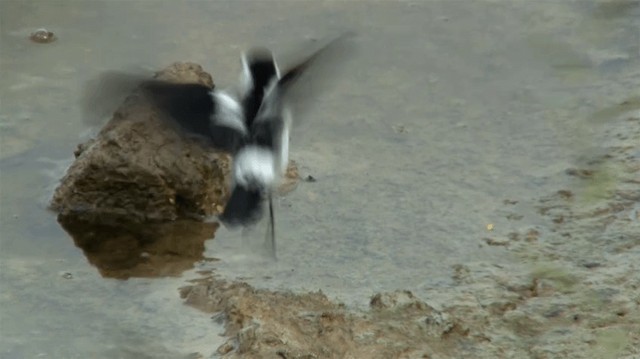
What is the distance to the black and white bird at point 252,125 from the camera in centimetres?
417

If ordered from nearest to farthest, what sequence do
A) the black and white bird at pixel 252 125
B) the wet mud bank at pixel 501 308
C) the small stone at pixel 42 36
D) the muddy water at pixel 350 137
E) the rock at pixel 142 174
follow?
the wet mud bank at pixel 501 308 < the black and white bird at pixel 252 125 < the muddy water at pixel 350 137 < the rock at pixel 142 174 < the small stone at pixel 42 36

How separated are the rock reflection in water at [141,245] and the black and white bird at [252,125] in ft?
1.58

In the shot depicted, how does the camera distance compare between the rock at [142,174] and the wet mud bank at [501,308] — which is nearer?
the wet mud bank at [501,308]

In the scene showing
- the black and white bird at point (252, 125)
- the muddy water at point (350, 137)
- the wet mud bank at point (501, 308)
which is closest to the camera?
the wet mud bank at point (501, 308)

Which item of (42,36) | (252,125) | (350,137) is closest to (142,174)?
(252,125)

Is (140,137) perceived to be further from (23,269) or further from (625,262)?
(625,262)

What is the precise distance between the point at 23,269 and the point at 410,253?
1.30m

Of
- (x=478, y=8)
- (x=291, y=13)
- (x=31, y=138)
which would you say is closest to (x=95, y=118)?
Answer: (x=31, y=138)

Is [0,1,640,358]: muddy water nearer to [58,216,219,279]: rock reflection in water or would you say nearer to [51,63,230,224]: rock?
[58,216,219,279]: rock reflection in water

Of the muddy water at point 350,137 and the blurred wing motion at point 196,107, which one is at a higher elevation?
the blurred wing motion at point 196,107

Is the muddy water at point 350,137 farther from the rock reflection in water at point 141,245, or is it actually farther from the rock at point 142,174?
the rock at point 142,174

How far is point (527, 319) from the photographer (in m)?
4.10

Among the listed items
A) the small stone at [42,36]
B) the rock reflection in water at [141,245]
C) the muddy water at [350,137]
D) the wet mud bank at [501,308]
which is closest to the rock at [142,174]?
the rock reflection in water at [141,245]

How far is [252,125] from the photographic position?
4.17 meters
